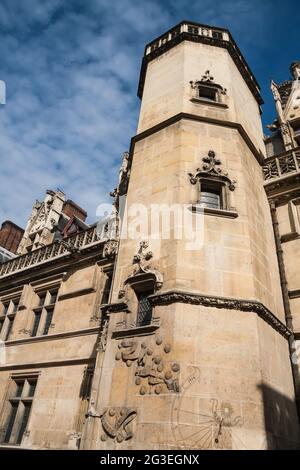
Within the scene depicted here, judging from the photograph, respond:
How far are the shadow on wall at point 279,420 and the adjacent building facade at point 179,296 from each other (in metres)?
0.04

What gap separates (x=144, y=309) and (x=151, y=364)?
1406 millimetres

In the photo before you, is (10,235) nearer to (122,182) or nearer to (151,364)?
(122,182)

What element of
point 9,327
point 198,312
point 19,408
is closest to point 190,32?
point 198,312

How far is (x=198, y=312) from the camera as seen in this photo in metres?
6.58

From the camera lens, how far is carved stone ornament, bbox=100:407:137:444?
5.70 meters

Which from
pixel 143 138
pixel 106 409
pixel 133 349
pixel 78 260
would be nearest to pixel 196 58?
pixel 143 138

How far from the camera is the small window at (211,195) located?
8898 millimetres

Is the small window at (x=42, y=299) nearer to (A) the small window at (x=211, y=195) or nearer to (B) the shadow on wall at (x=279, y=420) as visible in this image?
(A) the small window at (x=211, y=195)

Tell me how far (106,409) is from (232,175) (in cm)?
644

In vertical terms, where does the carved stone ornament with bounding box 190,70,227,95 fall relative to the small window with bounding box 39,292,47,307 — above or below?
above

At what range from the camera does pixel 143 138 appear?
11180 millimetres

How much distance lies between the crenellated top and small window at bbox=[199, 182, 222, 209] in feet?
25.0

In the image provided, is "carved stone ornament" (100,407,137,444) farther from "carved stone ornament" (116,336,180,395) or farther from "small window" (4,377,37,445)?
"small window" (4,377,37,445)

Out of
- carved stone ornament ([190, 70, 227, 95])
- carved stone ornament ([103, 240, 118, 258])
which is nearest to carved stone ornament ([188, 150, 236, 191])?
carved stone ornament ([103, 240, 118, 258])
